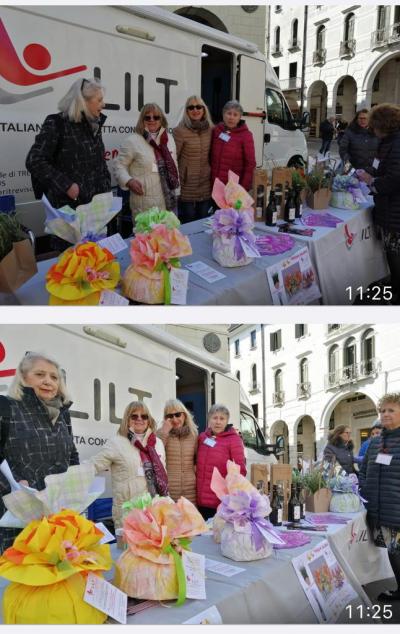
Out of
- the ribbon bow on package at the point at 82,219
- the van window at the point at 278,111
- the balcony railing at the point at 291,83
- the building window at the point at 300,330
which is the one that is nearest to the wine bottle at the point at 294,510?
the building window at the point at 300,330

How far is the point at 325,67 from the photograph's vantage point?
335 cm

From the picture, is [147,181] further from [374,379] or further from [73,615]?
[73,615]

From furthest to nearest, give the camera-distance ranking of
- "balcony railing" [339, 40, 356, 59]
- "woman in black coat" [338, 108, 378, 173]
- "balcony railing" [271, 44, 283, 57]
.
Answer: "balcony railing" [271, 44, 283, 57]
"woman in black coat" [338, 108, 378, 173]
"balcony railing" [339, 40, 356, 59]

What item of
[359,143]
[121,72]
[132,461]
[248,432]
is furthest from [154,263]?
[121,72]

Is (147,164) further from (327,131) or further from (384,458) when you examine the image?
(384,458)

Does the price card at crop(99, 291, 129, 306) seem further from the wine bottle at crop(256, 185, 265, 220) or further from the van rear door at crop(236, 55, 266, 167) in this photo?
the van rear door at crop(236, 55, 266, 167)

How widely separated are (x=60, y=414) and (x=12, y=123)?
5.16ft

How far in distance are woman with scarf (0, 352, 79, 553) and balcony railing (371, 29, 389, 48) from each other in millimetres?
2175

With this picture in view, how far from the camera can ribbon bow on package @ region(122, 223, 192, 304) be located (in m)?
2.34

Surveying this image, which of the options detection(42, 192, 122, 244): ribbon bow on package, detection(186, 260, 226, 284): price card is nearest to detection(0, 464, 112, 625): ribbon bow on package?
detection(42, 192, 122, 244): ribbon bow on package

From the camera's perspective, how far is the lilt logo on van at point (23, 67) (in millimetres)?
3084

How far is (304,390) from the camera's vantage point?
2.94 meters

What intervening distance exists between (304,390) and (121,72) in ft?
7.02

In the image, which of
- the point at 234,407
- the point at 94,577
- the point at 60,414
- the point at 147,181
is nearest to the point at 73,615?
the point at 94,577
